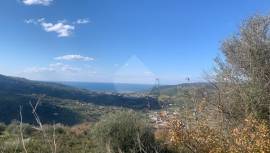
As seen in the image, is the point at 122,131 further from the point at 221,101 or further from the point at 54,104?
the point at 54,104

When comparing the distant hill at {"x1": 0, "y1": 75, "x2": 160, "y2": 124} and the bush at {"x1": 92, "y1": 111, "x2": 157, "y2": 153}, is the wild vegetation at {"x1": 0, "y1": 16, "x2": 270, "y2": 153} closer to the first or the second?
the bush at {"x1": 92, "y1": 111, "x2": 157, "y2": 153}

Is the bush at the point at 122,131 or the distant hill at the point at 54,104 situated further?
the distant hill at the point at 54,104

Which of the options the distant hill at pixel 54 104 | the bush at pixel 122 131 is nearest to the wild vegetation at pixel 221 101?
the bush at pixel 122 131

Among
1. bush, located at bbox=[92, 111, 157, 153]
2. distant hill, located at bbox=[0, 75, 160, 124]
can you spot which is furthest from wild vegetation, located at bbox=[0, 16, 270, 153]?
distant hill, located at bbox=[0, 75, 160, 124]

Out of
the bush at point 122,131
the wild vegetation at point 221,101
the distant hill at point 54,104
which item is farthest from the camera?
the distant hill at point 54,104

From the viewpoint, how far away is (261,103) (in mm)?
15766

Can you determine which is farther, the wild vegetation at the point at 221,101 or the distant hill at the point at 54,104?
the distant hill at the point at 54,104

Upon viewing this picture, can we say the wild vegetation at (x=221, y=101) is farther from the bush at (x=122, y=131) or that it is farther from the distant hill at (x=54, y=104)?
the distant hill at (x=54, y=104)

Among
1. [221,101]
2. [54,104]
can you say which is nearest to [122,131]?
[221,101]

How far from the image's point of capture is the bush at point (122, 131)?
18.4 metres

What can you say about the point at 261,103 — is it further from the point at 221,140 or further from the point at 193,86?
the point at 221,140

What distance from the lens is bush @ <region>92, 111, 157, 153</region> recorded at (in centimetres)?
1838

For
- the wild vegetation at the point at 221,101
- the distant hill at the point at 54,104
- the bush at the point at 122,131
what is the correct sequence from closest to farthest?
1. the wild vegetation at the point at 221,101
2. the bush at the point at 122,131
3. the distant hill at the point at 54,104

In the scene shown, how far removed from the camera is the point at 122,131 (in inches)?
746
